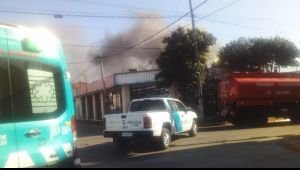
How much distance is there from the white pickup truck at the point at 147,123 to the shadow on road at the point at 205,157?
0.49 meters

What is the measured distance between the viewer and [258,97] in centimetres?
2381

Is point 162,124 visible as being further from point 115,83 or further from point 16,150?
point 115,83

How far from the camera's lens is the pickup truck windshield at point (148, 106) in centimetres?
1603

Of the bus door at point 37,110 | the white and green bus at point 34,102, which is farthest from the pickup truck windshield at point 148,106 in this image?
the bus door at point 37,110

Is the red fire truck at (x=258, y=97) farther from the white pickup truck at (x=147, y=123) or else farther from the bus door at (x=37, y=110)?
the bus door at (x=37, y=110)

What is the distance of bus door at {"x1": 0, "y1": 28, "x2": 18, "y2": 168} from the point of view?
199 inches

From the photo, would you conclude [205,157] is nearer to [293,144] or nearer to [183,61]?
[293,144]

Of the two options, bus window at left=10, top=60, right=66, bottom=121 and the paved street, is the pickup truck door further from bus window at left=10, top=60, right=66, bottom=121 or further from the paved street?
bus window at left=10, top=60, right=66, bottom=121

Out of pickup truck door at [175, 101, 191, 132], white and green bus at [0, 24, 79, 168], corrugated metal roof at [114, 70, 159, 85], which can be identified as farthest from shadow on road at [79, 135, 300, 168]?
corrugated metal roof at [114, 70, 159, 85]

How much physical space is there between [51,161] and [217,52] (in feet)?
140

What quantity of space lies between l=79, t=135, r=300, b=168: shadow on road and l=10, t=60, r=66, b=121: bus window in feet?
16.2

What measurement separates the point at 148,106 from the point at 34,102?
35.0 ft

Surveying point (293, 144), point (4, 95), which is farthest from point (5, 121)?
point (293, 144)

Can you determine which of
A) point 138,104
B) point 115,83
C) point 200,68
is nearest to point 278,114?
point 200,68
